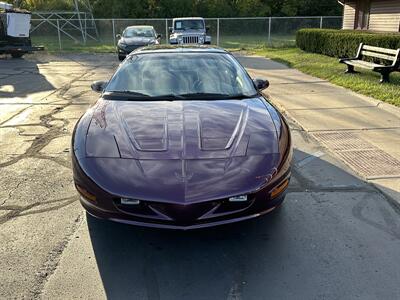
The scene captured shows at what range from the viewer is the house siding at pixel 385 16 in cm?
1747

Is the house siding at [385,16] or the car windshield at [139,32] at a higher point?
the house siding at [385,16]

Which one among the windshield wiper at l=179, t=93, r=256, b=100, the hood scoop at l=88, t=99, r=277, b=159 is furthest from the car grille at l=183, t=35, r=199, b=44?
Answer: the hood scoop at l=88, t=99, r=277, b=159

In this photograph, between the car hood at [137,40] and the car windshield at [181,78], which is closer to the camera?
the car windshield at [181,78]

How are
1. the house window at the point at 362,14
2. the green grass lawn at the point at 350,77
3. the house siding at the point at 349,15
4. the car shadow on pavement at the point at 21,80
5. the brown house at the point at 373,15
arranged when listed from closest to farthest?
1. the green grass lawn at the point at 350,77
2. the car shadow on pavement at the point at 21,80
3. the brown house at the point at 373,15
4. the house window at the point at 362,14
5. the house siding at the point at 349,15

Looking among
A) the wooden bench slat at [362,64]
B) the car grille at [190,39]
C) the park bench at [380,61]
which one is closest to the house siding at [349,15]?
the car grille at [190,39]

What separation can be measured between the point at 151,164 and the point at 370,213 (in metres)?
2.11

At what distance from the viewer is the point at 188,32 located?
821 inches

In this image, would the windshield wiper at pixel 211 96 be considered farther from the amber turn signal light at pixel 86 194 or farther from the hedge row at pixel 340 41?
the hedge row at pixel 340 41

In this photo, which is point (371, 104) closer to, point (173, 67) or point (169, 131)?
point (173, 67)

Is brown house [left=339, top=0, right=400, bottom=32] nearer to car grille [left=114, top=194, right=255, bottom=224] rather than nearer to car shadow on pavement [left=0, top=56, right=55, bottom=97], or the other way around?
car shadow on pavement [left=0, top=56, right=55, bottom=97]

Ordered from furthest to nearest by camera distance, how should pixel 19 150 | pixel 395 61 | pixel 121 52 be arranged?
1. pixel 121 52
2. pixel 395 61
3. pixel 19 150

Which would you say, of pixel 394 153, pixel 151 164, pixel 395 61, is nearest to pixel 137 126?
pixel 151 164

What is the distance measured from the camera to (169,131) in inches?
137

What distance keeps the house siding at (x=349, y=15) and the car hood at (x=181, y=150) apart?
2069 centimetres
